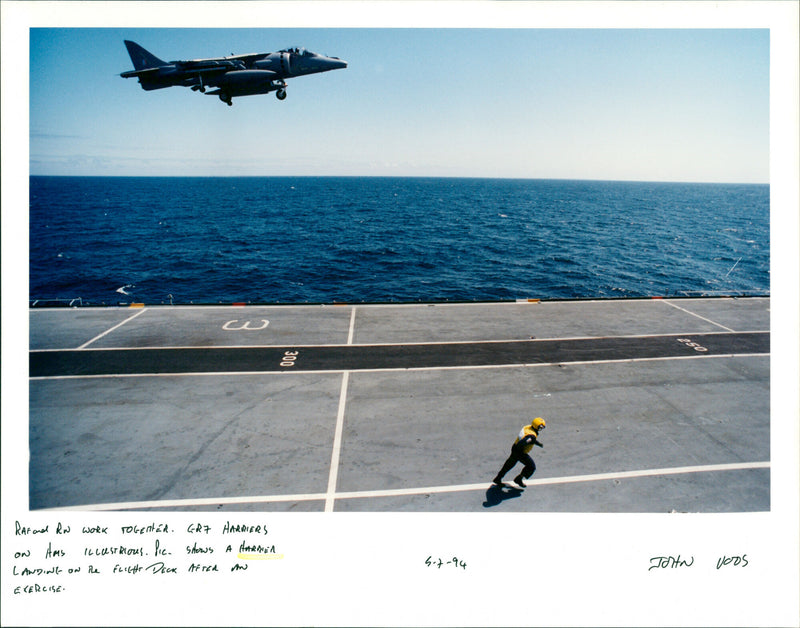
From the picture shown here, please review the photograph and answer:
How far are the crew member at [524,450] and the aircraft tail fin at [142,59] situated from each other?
50.3 feet

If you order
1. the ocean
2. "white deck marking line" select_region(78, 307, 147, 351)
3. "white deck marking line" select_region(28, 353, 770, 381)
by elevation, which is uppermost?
the ocean

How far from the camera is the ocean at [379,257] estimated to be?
178 ft

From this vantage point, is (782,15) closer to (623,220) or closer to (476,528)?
(476,528)

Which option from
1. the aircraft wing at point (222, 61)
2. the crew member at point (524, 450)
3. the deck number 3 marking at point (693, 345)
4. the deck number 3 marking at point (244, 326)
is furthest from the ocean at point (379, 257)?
the crew member at point (524, 450)

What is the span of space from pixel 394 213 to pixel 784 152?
118880 mm

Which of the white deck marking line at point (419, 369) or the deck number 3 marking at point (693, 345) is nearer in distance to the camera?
the white deck marking line at point (419, 369)

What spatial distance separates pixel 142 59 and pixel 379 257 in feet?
186

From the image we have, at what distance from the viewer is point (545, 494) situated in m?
10.9

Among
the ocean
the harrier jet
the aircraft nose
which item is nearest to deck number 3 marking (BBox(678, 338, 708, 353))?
the ocean

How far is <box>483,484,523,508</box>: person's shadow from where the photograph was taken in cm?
1062

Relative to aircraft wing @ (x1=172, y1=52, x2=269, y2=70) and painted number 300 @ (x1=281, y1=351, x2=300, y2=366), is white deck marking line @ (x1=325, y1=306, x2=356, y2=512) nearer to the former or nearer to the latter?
painted number 300 @ (x1=281, y1=351, x2=300, y2=366)

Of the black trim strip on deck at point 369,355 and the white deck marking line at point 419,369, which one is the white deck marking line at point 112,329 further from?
the white deck marking line at point 419,369

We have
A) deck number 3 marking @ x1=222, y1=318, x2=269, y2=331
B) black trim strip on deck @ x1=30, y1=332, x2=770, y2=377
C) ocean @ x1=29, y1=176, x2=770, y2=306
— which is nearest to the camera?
black trim strip on deck @ x1=30, y1=332, x2=770, y2=377

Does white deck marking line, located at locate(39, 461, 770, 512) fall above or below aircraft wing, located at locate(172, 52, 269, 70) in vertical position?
below
